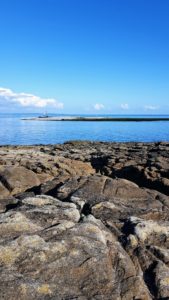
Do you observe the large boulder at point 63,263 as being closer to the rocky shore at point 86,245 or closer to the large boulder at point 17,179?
the rocky shore at point 86,245

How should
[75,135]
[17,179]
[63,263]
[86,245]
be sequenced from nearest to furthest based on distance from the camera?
1. [63,263]
2. [86,245]
3. [17,179]
4. [75,135]

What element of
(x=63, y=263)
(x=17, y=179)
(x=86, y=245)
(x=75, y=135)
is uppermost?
(x=86, y=245)

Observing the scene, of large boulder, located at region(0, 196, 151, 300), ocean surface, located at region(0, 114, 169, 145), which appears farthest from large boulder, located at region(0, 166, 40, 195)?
ocean surface, located at region(0, 114, 169, 145)

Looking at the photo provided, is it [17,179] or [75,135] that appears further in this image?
[75,135]

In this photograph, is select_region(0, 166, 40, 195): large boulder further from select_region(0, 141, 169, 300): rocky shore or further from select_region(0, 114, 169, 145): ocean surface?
select_region(0, 114, 169, 145): ocean surface

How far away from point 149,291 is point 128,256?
1.30 m

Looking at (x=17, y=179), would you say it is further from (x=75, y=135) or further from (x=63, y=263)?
(x=75, y=135)

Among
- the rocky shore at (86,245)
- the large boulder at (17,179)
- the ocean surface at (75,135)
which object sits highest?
the rocky shore at (86,245)

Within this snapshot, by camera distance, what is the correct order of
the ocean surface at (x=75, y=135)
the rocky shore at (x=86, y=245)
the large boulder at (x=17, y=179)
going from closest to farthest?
the rocky shore at (x=86, y=245) → the large boulder at (x=17, y=179) → the ocean surface at (x=75, y=135)

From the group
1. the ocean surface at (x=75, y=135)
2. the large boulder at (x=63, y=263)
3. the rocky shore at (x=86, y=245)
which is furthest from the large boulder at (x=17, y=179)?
the ocean surface at (x=75, y=135)

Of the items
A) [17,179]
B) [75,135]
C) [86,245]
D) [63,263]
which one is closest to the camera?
[63,263]

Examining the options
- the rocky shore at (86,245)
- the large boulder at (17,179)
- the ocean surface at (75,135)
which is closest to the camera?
the rocky shore at (86,245)

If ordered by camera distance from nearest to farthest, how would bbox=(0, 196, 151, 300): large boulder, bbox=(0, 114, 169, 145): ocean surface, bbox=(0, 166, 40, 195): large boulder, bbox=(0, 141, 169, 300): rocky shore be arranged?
bbox=(0, 196, 151, 300): large boulder
bbox=(0, 141, 169, 300): rocky shore
bbox=(0, 166, 40, 195): large boulder
bbox=(0, 114, 169, 145): ocean surface

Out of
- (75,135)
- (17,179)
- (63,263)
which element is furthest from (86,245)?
(75,135)
